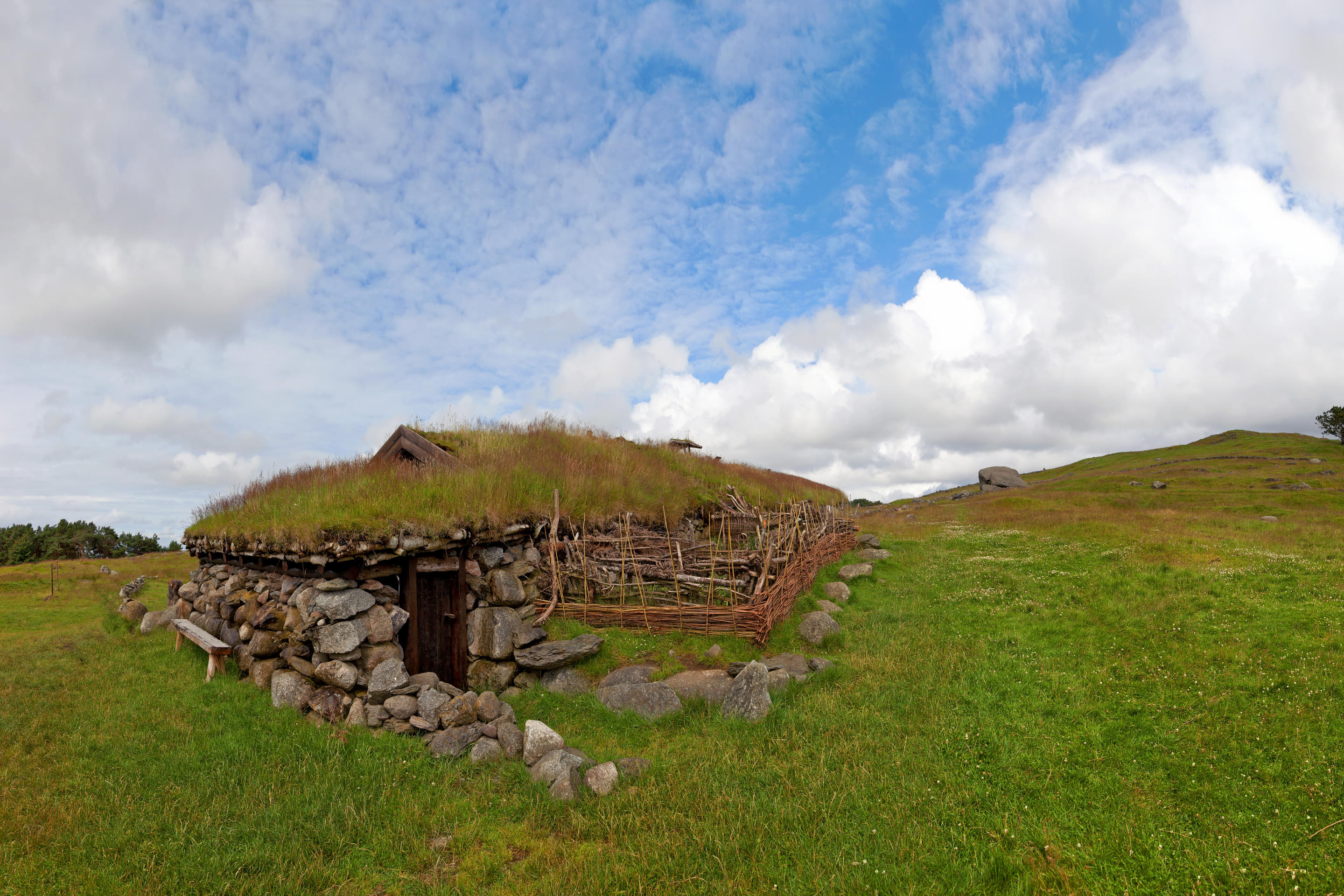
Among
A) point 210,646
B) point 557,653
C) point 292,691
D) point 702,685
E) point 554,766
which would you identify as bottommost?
point 554,766

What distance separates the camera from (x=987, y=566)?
64.5 ft

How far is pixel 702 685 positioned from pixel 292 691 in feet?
22.8

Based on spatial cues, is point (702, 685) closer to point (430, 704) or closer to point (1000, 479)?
point (430, 704)

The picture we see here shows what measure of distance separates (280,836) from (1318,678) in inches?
535

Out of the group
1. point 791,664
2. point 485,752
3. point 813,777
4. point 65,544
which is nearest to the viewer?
point 813,777

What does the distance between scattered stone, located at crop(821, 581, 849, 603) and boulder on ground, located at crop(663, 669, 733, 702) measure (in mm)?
6762

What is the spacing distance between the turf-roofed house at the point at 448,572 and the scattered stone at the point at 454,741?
145 centimetres

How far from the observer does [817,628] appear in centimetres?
1282

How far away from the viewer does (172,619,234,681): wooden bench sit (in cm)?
1145

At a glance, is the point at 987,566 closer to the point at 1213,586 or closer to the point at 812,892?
the point at 1213,586

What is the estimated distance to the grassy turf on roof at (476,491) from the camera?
11078 mm

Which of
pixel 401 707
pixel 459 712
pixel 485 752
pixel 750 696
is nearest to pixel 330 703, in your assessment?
pixel 401 707

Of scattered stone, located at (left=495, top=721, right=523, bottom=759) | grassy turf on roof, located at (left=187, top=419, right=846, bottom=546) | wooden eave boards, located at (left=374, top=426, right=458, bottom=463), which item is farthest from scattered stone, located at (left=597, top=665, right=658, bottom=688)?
wooden eave boards, located at (left=374, top=426, right=458, bottom=463)

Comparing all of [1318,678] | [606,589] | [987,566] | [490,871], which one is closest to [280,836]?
[490,871]
